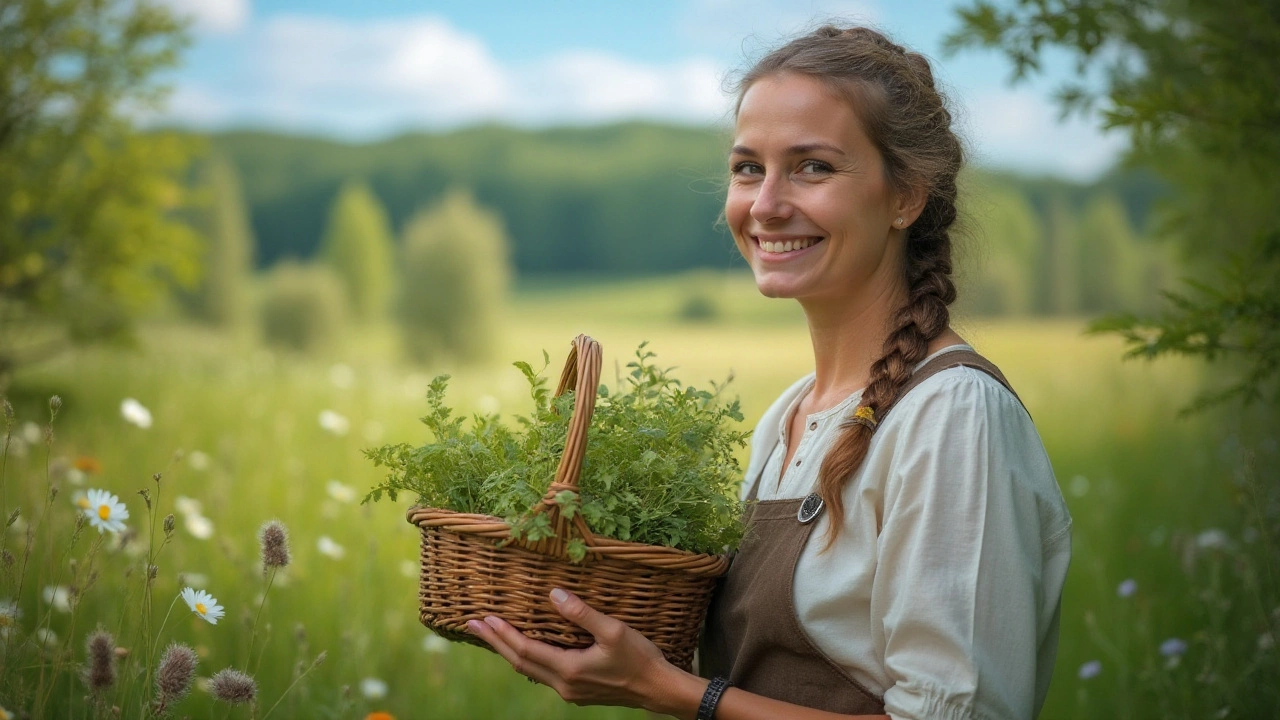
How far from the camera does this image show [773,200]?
2.10 m

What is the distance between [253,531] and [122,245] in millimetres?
4869

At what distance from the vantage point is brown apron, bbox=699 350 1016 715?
75.7 inches

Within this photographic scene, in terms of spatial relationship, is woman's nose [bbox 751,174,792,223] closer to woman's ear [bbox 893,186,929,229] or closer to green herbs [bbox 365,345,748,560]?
woman's ear [bbox 893,186,929,229]

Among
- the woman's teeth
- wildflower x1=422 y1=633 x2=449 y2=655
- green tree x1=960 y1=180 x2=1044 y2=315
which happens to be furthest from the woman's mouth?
green tree x1=960 y1=180 x2=1044 y2=315

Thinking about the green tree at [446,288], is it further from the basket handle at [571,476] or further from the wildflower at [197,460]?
the basket handle at [571,476]

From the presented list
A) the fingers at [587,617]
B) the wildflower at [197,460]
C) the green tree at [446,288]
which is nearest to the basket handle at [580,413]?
the fingers at [587,617]

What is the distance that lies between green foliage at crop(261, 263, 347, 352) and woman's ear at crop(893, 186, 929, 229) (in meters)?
27.1

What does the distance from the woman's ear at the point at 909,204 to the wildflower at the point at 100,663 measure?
67.7 inches

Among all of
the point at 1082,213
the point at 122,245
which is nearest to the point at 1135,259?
the point at 1082,213

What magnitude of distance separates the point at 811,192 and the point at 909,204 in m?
0.25

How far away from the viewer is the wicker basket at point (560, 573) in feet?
5.56

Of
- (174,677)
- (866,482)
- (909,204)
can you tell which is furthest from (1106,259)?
(174,677)

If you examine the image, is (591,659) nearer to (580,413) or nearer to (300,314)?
(580,413)

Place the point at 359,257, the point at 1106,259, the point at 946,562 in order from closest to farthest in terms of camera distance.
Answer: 1. the point at 946,562
2. the point at 1106,259
3. the point at 359,257
